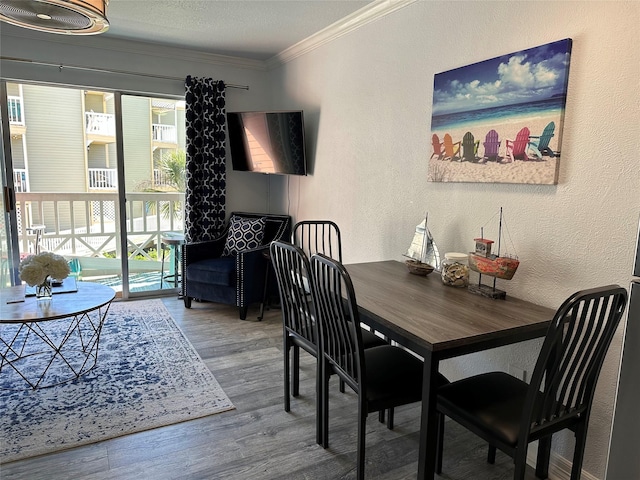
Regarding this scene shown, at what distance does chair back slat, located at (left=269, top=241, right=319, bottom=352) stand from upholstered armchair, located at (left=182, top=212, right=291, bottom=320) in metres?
1.59

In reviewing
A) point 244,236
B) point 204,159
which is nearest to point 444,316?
point 244,236

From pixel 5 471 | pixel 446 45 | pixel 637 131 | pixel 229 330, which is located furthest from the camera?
pixel 229 330

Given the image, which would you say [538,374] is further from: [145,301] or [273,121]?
[145,301]

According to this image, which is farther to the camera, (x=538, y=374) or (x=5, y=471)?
(x=5, y=471)

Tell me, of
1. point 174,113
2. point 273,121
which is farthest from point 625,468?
point 174,113

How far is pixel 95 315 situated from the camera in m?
3.82

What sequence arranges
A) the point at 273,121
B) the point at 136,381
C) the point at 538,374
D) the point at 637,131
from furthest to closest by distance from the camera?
the point at 273,121 → the point at 136,381 → the point at 637,131 → the point at 538,374

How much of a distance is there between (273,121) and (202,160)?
90 centimetres

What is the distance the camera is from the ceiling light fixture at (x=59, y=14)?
1931 mm

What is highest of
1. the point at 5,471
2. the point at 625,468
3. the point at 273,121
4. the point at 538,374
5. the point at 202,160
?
the point at 273,121

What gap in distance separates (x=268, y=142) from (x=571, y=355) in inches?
131

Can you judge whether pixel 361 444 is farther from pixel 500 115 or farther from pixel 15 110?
pixel 15 110

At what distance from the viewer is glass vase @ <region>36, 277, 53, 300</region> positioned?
272 centimetres

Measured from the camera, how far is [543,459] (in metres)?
1.92
